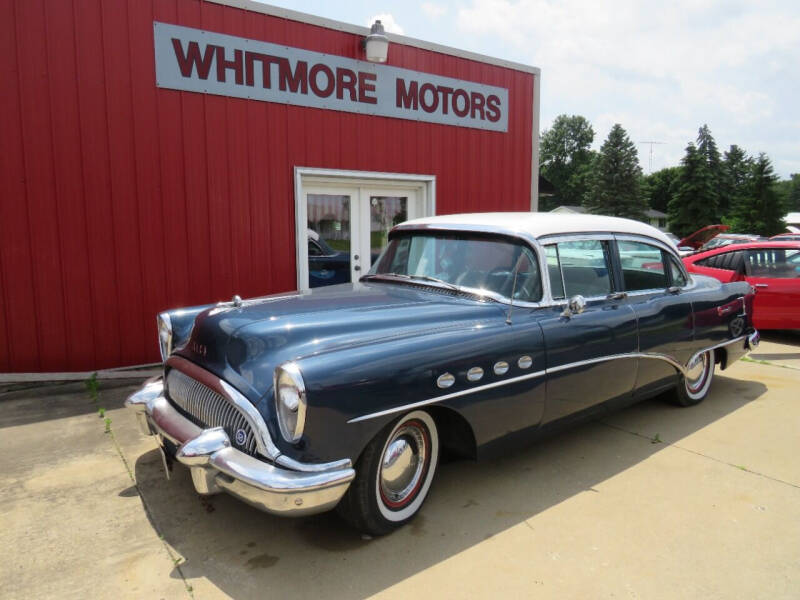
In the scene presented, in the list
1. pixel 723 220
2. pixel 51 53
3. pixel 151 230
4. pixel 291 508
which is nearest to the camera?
pixel 291 508

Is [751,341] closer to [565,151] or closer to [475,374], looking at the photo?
[475,374]

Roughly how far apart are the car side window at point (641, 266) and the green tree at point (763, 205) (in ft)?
130

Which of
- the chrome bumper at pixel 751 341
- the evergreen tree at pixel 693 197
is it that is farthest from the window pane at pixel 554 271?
the evergreen tree at pixel 693 197

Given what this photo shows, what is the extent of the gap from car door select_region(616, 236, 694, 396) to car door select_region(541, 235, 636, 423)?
0.14 metres

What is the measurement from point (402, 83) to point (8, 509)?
6.22 meters

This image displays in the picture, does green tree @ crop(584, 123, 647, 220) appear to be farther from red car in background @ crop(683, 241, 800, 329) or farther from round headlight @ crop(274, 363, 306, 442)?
round headlight @ crop(274, 363, 306, 442)

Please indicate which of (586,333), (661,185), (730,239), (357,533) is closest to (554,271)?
(586,333)

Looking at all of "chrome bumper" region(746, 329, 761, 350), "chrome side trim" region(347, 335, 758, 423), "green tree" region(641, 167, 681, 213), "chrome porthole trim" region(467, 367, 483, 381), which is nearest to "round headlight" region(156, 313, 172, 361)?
"chrome side trim" region(347, 335, 758, 423)

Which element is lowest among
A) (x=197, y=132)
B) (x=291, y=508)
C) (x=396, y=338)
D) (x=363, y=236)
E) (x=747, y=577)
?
(x=747, y=577)

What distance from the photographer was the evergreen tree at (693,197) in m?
45.5

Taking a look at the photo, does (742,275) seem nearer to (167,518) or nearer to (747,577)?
(747,577)

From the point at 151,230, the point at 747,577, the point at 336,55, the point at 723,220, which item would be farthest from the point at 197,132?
the point at 723,220

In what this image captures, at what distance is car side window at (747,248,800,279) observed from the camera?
7406 millimetres

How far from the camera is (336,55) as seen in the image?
6.80 m
